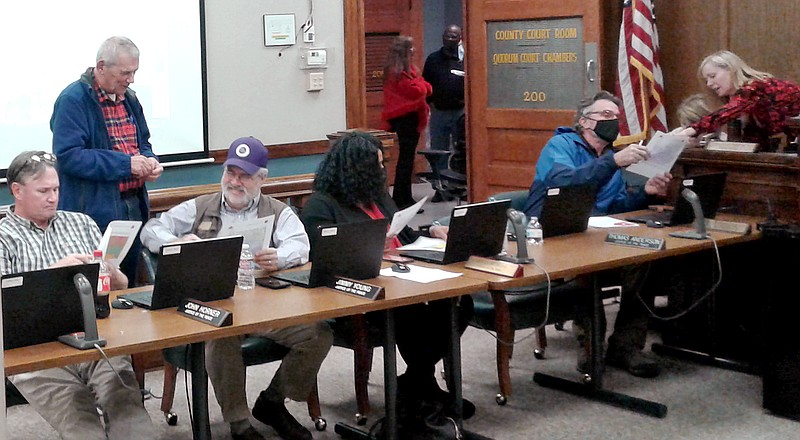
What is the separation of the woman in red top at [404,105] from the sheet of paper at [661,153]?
13.3 ft

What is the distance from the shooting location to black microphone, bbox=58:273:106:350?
2760 mm

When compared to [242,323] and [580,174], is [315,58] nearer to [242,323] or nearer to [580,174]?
[580,174]

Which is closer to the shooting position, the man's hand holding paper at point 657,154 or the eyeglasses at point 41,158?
the eyeglasses at point 41,158

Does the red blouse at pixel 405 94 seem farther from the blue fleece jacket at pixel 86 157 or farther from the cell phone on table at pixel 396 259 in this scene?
the cell phone on table at pixel 396 259

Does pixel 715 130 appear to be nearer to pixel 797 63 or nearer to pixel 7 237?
pixel 797 63

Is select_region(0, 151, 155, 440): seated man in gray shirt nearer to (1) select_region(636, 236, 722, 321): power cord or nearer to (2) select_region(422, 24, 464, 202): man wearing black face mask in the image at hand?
(1) select_region(636, 236, 722, 321): power cord

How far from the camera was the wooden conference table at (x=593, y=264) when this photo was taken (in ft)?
12.3

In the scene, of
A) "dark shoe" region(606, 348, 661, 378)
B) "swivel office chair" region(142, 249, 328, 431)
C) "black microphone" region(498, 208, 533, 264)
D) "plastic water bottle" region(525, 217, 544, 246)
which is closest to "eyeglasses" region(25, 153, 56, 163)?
"swivel office chair" region(142, 249, 328, 431)

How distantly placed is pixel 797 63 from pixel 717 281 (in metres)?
1.81

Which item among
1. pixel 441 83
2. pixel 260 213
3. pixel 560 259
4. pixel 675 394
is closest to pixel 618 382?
pixel 675 394

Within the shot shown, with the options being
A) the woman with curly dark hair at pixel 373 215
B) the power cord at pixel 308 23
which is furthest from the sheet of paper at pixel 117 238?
the power cord at pixel 308 23

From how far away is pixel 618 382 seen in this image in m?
4.64

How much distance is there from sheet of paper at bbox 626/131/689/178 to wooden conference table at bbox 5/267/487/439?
1458 mm

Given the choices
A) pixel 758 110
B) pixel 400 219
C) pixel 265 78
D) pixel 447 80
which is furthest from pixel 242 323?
pixel 447 80
